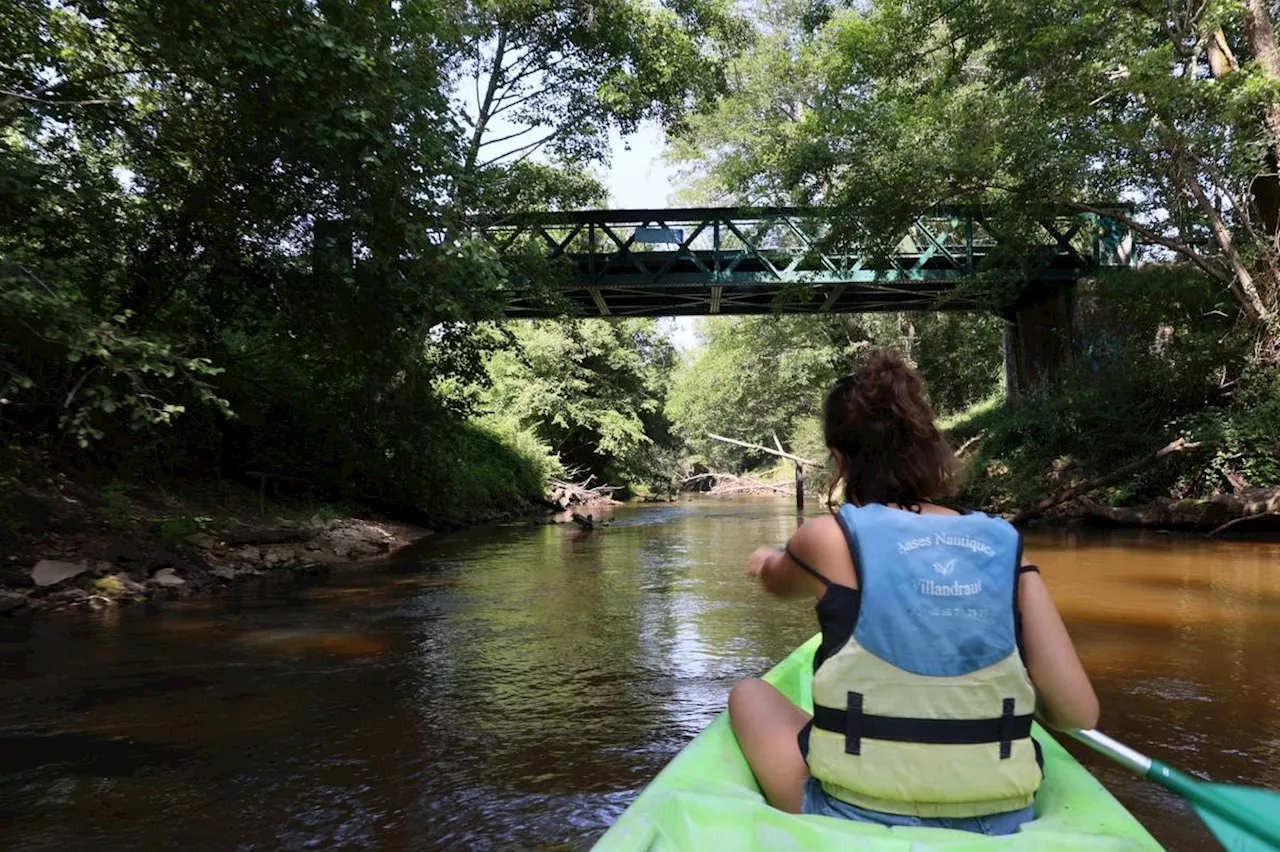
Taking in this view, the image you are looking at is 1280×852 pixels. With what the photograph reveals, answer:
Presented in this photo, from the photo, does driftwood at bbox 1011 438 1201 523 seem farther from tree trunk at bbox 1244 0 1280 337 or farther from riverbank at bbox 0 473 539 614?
riverbank at bbox 0 473 539 614

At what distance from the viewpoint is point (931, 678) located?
1581mm

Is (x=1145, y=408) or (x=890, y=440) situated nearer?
(x=890, y=440)

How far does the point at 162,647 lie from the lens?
577 cm

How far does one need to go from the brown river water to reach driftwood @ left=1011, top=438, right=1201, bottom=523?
544 centimetres

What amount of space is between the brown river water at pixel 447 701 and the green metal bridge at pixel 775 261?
997 centimetres

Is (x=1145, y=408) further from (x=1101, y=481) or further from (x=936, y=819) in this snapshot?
(x=936, y=819)

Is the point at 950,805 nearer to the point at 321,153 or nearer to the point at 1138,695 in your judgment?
the point at 1138,695

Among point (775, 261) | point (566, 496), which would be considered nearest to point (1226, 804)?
point (775, 261)

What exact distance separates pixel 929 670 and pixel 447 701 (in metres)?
3.55

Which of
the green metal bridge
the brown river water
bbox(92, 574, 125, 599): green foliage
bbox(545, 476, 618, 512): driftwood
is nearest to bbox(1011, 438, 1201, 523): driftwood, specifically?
the green metal bridge

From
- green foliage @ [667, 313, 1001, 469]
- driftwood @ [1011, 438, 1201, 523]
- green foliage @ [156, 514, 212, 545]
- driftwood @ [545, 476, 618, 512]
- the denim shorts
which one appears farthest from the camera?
green foliage @ [667, 313, 1001, 469]

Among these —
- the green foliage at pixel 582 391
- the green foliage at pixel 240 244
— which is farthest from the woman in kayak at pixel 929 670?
the green foliage at pixel 582 391

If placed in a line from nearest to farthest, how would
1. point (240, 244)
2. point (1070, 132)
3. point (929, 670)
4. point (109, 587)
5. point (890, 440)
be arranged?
1. point (929, 670)
2. point (890, 440)
3. point (109, 587)
4. point (240, 244)
5. point (1070, 132)

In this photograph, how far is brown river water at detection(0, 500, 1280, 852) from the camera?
10.1 feet
